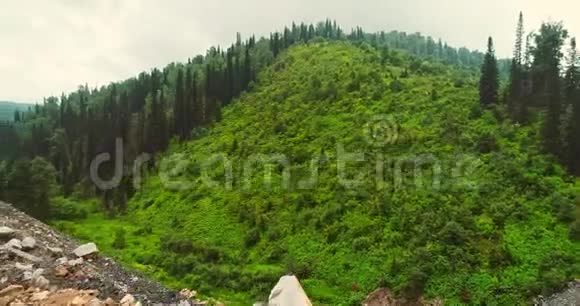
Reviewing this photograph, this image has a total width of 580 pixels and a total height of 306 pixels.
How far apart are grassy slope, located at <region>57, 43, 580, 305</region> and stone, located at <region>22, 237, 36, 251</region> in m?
13.7

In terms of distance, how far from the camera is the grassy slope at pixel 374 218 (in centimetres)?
2972

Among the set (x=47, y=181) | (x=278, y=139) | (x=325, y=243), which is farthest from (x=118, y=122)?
(x=325, y=243)

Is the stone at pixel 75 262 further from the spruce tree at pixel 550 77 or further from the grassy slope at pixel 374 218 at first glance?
the spruce tree at pixel 550 77

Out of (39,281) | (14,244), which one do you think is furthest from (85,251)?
(39,281)

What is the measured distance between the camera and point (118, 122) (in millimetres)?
89938

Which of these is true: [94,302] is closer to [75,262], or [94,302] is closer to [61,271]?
[61,271]

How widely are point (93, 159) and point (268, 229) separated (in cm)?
4969

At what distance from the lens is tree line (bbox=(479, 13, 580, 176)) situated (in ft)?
130

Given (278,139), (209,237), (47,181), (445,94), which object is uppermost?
(445,94)

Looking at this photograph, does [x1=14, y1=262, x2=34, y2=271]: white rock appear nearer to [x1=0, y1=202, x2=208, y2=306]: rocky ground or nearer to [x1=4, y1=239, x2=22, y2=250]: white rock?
[x1=0, y1=202, x2=208, y2=306]: rocky ground

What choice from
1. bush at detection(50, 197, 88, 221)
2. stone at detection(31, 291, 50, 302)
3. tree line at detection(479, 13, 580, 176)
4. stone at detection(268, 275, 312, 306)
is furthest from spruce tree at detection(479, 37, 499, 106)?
stone at detection(31, 291, 50, 302)

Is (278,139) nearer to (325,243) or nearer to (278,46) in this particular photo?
(325,243)

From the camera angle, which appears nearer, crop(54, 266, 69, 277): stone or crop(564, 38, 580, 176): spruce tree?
crop(54, 266, 69, 277): stone

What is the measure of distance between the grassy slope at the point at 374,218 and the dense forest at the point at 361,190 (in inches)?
4.9
